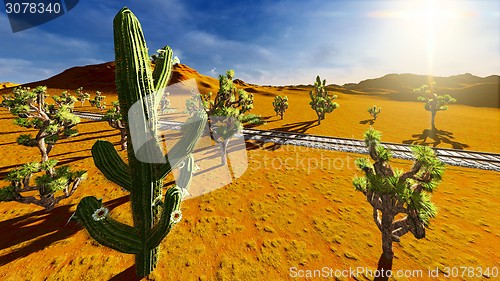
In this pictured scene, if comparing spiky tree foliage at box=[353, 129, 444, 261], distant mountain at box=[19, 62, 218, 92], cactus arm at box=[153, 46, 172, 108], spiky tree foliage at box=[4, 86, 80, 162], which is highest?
distant mountain at box=[19, 62, 218, 92]

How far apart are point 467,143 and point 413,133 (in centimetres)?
494

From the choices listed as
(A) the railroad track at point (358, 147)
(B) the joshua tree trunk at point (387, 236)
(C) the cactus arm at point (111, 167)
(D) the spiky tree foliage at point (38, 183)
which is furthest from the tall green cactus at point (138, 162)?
(A) the railroad track at point (358, 147)

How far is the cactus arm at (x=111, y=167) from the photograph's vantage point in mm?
4891

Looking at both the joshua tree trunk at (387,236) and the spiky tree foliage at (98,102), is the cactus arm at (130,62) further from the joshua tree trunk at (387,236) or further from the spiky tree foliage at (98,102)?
the spiky tree foliage at (98,102)

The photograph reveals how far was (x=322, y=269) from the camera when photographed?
243 inches

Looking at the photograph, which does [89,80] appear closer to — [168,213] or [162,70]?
[162,70]

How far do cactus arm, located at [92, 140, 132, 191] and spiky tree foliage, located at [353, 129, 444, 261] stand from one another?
647cm

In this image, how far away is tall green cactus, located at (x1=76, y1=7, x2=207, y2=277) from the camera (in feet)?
13.0

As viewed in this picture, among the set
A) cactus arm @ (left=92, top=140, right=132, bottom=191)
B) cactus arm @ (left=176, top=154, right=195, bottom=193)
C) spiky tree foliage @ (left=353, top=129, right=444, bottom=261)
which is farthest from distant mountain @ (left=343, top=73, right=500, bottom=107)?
cactus arm @ (left=92, top=140, right=132, bottom=191)

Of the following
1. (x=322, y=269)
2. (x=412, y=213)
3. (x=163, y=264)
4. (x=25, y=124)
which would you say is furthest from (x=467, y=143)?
(x=25, y=124)

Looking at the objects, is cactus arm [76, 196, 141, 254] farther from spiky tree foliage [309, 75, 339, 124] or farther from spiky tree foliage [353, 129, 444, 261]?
spiky tree foliage [309, 75, 339, 124]

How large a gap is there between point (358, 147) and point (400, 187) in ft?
47.5

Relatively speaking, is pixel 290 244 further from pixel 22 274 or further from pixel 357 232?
pixel 22 274

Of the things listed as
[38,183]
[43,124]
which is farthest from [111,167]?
[43,124]
